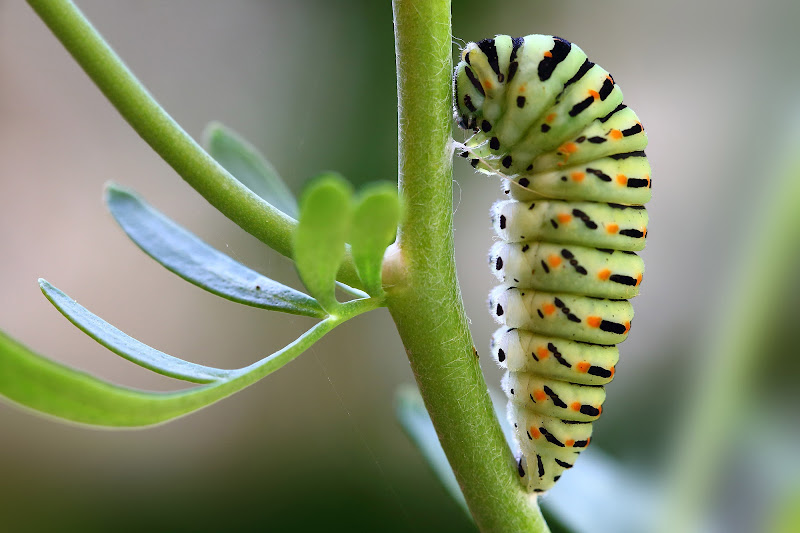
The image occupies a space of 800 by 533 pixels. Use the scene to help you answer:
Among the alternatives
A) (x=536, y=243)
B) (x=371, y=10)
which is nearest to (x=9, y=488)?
(x=371, y=10)

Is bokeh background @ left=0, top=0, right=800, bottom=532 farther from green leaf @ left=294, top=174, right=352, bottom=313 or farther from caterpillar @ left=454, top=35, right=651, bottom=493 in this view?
green leaf @ left=294, top=174, right=352, bottom=313

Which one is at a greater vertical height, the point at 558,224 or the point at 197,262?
the point at 197,262

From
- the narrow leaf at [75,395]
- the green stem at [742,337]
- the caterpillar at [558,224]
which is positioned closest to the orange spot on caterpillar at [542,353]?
the caterpillar at [558,224]

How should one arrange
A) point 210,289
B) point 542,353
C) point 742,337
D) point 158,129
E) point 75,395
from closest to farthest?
point 75,395
point 158,129
point 210,289
point 542,353
point 742,337

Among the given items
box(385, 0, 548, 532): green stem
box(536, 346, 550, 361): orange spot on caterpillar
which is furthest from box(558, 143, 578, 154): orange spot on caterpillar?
box(385, 0, 548, 532): green stem

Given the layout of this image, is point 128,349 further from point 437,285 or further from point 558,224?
point 558,224

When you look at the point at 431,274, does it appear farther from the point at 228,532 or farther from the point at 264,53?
the point at 264,53

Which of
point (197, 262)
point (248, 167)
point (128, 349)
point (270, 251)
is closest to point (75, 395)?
point (128, 349)
